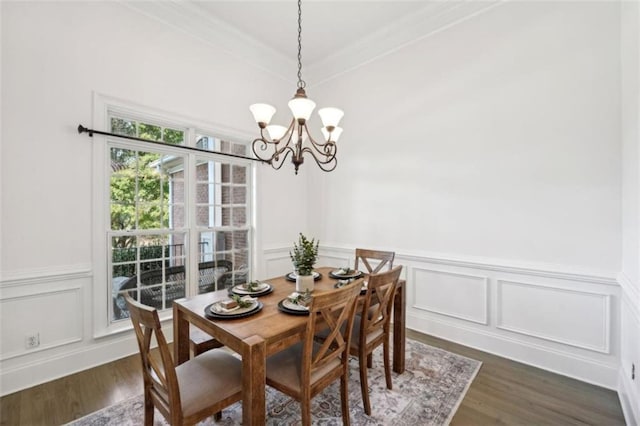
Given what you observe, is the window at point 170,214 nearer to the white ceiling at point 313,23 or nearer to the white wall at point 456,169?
the white wall at point 456,169

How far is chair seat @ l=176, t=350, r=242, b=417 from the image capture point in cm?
143

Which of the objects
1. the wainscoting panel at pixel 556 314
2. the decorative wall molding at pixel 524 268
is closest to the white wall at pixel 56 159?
the decorative wall molding at pixel 524 268

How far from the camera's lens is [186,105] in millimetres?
3186

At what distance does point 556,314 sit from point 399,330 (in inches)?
55.6

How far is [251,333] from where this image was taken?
1525mm

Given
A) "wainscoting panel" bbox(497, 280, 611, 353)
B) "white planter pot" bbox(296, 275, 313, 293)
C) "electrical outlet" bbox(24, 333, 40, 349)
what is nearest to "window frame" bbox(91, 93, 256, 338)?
"electrical outlet" bbox(24, 333, 40, 349)

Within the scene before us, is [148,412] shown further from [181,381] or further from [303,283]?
[303,283]

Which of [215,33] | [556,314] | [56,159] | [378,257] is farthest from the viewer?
[215,33]

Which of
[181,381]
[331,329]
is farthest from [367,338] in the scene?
[181,381]

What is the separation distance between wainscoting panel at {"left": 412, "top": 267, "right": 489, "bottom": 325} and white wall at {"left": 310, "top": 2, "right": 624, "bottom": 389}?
0.01 m

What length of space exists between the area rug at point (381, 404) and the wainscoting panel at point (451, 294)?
563mm

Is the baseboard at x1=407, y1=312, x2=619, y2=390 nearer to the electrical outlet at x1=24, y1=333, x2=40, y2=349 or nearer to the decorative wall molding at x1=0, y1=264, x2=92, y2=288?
the decorative wall molding at x1=0, y1=264, x2=92, y2=288

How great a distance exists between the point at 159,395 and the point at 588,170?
3452 millimetres

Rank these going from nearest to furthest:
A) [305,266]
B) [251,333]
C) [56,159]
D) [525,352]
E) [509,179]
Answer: [251,333] < [305,266] < [56,159] < [525,352] < [509,179]
